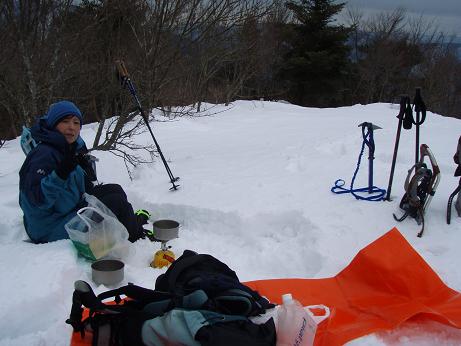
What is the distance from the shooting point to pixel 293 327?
202 centimetres

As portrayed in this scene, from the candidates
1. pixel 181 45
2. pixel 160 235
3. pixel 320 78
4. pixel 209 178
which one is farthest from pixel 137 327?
pixel 320 78

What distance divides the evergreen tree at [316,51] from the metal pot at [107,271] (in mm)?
21726

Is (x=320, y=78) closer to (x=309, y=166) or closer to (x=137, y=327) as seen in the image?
(x=309, y=166)

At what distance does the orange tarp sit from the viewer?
243 centimetres

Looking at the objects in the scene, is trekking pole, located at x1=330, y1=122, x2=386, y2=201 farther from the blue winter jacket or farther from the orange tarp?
the blue winter jacket

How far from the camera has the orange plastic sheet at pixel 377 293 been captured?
2.43 metres

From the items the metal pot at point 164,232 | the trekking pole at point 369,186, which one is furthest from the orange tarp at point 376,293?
the trekking pole at point 369,186

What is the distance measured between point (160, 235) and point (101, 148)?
2642mm

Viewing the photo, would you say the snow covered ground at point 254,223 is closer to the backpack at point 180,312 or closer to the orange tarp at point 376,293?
the orange tarp at point 376,293

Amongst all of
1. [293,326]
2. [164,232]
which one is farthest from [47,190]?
[293,326]

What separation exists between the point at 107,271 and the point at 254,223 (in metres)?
1.56

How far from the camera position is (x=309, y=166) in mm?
5648

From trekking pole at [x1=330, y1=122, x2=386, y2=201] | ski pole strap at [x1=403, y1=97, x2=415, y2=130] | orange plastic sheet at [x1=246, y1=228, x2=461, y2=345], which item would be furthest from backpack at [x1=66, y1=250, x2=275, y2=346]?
ski pole strap at [x1=403, y1=97, x2=415, y2=130]

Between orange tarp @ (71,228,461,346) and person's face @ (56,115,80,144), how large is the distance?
174 centimetres
